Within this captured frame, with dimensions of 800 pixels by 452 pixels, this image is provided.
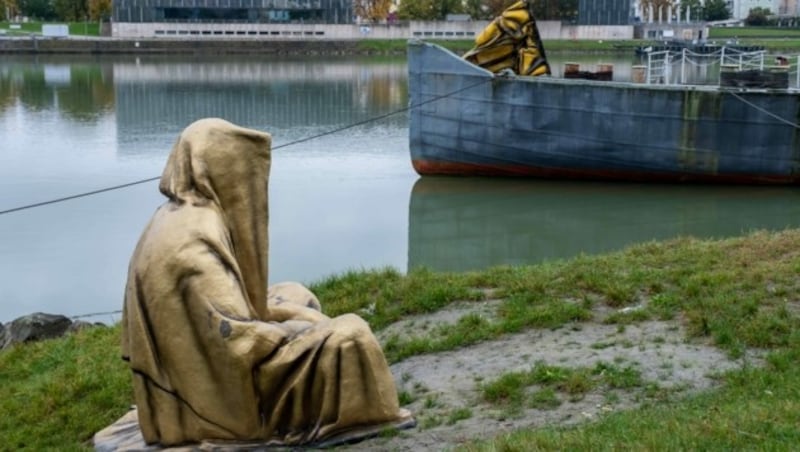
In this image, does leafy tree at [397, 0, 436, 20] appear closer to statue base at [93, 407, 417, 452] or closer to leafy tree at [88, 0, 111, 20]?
leafy tree at [88, 0, 111, 20]

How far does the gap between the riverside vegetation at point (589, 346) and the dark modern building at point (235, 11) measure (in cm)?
6758

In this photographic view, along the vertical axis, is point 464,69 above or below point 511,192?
above

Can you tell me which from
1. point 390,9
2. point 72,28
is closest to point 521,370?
point 72,28

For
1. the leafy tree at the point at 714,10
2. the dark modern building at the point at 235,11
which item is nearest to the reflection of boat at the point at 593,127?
the dark modern building at the point at 235,11

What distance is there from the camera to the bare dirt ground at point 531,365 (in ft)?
17.6

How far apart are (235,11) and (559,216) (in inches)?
2395

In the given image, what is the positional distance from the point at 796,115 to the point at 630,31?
59810 mm

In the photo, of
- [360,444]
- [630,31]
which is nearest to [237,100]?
[360,444]

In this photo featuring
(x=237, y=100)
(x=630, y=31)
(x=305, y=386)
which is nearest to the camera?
(x=305, y=386)

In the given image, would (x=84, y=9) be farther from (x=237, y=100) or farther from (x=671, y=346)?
(x=671, y=346)

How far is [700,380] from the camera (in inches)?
231

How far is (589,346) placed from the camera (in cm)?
657

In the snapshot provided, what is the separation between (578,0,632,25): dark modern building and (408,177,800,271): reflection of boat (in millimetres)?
58110

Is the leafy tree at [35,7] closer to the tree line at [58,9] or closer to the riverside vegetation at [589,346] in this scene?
the tree line at [58,9]
